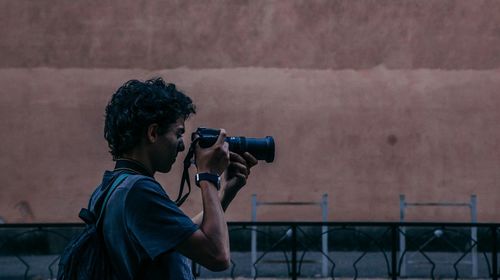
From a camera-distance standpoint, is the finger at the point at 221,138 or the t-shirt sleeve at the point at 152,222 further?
the finger at the point at 221,138

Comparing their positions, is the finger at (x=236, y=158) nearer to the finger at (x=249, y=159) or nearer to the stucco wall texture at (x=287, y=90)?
the finger at (x=249, y=159)

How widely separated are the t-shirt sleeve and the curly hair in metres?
0.19

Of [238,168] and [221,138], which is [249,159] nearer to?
[238,168]

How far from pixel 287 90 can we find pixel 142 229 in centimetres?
982

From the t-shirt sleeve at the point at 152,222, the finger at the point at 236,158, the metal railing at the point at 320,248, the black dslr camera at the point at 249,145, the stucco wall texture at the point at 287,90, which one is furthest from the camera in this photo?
the stucco wall texture at the point at 287,90

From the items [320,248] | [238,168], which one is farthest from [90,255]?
[320,248]

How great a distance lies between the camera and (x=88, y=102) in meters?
11.8

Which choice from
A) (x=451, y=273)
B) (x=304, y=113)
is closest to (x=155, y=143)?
(x=451, y=273)

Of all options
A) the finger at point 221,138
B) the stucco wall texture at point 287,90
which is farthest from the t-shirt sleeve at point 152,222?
the stucco wall texture at point 287,90

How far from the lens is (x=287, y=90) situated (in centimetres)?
1177

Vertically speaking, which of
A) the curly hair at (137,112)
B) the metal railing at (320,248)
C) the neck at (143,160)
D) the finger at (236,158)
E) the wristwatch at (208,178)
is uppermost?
the curly hair at (137,112)

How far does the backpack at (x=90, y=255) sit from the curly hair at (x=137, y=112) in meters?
0.12

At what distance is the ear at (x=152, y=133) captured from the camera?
85.4 inches

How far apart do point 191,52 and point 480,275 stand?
487cm
